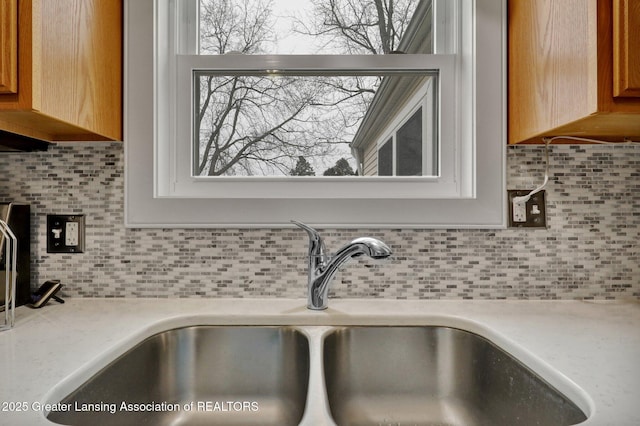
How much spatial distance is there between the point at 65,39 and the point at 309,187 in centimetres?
76

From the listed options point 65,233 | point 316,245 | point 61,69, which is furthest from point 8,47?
point 316,245

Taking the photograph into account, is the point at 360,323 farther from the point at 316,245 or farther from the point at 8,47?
the point at 8,47

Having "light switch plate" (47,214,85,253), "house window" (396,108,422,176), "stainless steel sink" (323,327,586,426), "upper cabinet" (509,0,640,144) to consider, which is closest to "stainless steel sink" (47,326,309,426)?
"stainless steel sink" (323,327,586,426)

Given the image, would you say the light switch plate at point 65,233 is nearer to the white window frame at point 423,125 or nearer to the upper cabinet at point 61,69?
the upper cabinet at point 61,69

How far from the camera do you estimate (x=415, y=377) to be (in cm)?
103

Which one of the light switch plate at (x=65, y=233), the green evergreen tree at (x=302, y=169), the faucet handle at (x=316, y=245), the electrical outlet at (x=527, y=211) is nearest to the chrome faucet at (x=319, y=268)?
the faucet handle at (x=316, y=245)

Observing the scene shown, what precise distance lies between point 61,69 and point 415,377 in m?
1.12

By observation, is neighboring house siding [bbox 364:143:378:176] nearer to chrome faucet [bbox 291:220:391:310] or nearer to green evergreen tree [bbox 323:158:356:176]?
green evergreen tree [bbox 323:158:356:176]

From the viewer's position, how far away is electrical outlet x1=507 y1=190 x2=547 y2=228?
121 cm

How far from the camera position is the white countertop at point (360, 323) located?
2.09 feet

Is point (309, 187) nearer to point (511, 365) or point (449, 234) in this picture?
point (449, 234)

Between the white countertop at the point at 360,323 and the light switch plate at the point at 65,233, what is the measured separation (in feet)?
0.54

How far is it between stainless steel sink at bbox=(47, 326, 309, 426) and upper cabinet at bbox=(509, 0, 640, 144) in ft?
2.70

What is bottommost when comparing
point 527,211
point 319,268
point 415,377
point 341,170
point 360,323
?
point 415,377
